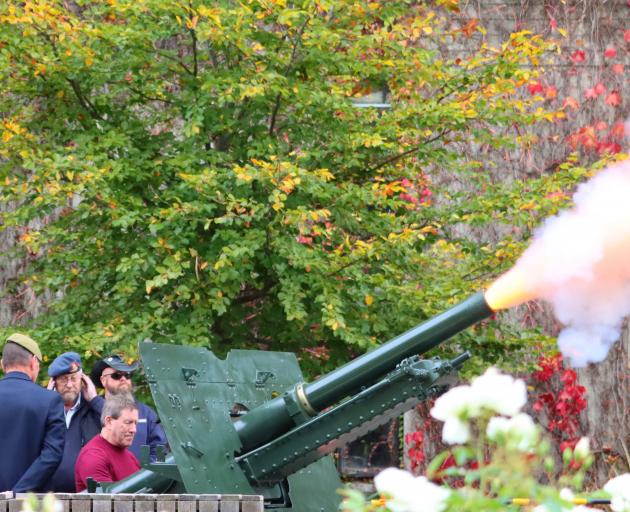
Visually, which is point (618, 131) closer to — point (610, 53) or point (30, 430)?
point (610, 53)

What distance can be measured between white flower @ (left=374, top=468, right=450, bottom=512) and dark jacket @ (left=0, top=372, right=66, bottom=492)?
439 cm

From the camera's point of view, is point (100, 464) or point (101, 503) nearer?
point (101, 503)

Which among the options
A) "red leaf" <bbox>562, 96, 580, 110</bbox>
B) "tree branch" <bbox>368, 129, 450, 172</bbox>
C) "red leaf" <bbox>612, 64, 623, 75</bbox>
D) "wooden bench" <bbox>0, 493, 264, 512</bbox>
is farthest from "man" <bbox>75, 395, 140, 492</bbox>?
"red leaf" <bbox>612, 64, 623, 75</bbox>

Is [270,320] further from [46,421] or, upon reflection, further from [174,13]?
[46,421]

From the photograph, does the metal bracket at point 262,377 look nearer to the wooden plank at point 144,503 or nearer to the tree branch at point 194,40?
the wooden plank at point 144,503

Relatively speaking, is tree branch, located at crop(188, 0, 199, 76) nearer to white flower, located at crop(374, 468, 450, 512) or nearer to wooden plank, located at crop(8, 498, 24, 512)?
wooden plank, located at crop(8, 498, 24, 512)

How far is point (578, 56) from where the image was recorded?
13867 mm

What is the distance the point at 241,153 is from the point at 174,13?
50.0 inches

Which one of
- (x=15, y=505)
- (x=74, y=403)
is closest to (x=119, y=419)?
(x=74, y=403)

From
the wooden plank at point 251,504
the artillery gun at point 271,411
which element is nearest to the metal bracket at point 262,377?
the artillery gun at point 271,411

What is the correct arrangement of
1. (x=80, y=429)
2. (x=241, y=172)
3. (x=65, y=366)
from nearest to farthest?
1. (x=65, y=366)
2. (x=80, y=429)
3. (x=241, y=172)

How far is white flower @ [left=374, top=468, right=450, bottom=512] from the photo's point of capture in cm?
243

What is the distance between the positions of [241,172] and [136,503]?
424 cm

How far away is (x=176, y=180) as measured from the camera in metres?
9.78
